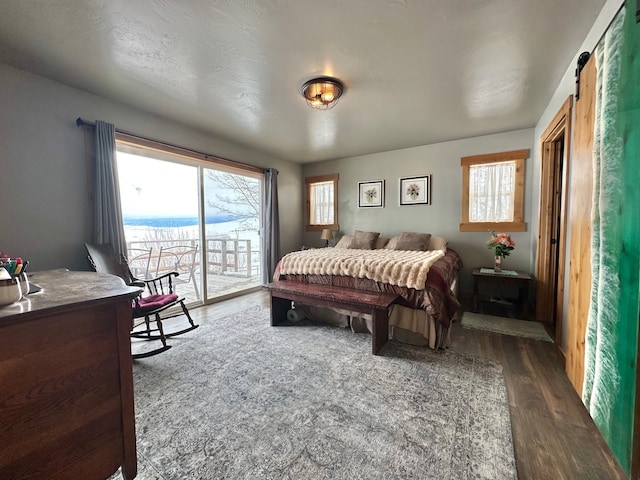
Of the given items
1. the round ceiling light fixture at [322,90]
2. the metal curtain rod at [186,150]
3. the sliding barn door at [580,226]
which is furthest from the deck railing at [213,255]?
the sliding barn door at [580,226]

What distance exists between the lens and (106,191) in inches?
102

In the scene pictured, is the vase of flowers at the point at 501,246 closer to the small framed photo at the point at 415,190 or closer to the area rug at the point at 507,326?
the area rug at the point at 507,326

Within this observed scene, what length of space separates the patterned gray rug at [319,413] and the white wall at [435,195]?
2257 millimetres

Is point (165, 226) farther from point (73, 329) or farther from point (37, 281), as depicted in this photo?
point (73, 329)

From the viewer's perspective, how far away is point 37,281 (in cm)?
138

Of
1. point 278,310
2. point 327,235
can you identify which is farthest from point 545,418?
point 327,235

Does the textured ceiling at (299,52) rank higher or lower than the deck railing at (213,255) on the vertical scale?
higher

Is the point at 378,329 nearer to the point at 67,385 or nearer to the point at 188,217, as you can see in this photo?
the point at 67,385

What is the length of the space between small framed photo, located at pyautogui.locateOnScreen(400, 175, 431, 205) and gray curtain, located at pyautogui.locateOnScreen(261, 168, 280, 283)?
7.27ft

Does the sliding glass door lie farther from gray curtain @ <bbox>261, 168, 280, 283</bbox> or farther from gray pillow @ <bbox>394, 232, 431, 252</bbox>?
gray pillow @ <bbox>394, 232, 431, 252</bbox>

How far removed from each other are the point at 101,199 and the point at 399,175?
13.4 feet

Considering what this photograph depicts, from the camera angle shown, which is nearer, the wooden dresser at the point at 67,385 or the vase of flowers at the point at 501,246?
the wooden dresser at the point at 67,385

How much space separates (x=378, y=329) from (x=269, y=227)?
287cm

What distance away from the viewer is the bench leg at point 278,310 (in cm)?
294
